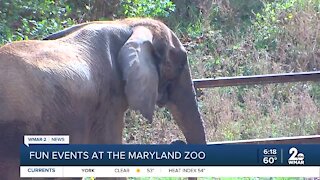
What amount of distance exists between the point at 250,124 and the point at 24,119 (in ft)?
12.4

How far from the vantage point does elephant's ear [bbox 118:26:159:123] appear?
4.24m

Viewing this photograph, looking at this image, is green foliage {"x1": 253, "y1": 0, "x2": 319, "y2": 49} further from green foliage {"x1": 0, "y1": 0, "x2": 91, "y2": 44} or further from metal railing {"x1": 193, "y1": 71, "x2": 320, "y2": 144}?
metal railing {"x1": 193, "y1": 71, "x2": 320, "y2": 144}

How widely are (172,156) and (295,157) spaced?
0.50 m

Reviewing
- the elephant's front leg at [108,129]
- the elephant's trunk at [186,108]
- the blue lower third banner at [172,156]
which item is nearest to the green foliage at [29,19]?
the elephant's trunk at [186,108]

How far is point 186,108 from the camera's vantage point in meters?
4.85

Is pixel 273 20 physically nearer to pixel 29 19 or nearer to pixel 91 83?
pixel 29 19

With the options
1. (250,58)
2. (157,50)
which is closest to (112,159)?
(157,50)

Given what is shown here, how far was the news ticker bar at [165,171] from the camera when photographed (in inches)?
145

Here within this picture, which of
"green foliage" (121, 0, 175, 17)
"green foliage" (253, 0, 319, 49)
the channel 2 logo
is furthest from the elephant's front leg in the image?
"green foliage" (253, 0, 319, 49)

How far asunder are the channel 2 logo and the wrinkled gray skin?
0.81 m

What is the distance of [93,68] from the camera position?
13.8 ft

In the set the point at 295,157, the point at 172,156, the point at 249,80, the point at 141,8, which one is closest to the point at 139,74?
the point at 172,156

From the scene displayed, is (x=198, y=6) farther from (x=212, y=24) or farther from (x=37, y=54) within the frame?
(x=37, y=54)

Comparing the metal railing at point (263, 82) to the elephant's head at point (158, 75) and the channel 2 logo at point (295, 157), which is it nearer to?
the elephant's head at point (158, 75)
